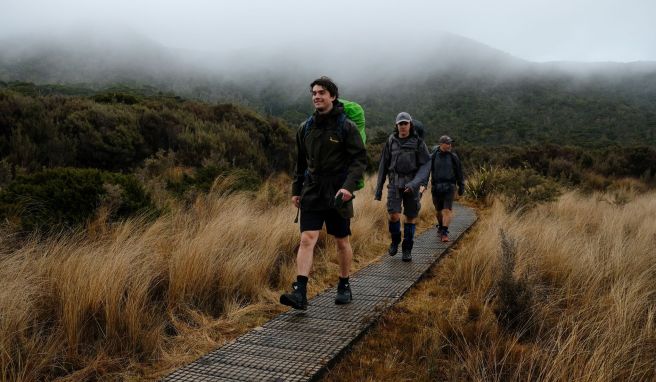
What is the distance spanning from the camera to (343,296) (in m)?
4.07

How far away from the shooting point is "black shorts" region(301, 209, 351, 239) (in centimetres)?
400

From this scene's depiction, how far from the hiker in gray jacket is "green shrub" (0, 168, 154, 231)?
3.21 meters

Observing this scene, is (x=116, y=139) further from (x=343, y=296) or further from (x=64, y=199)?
(x=343, y=296)

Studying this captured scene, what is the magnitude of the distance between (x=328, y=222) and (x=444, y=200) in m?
3.96

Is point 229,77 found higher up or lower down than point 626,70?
lower down

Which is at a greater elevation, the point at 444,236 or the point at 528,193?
the point at 528,193

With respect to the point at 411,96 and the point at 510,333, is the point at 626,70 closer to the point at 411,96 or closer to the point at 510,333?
the point at 411,96

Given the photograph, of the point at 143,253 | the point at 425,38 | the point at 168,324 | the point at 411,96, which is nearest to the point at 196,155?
the point at 143,253


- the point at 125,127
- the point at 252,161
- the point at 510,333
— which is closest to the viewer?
the point at 510,333

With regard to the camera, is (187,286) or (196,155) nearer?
(187,286)

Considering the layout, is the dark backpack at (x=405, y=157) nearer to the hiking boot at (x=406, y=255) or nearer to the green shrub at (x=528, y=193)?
the hiking boot at (x=406, y=255)

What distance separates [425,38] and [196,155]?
178180 millimetres

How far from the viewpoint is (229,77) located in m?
96.8

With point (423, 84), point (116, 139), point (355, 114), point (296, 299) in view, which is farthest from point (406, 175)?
point (423, 84)
